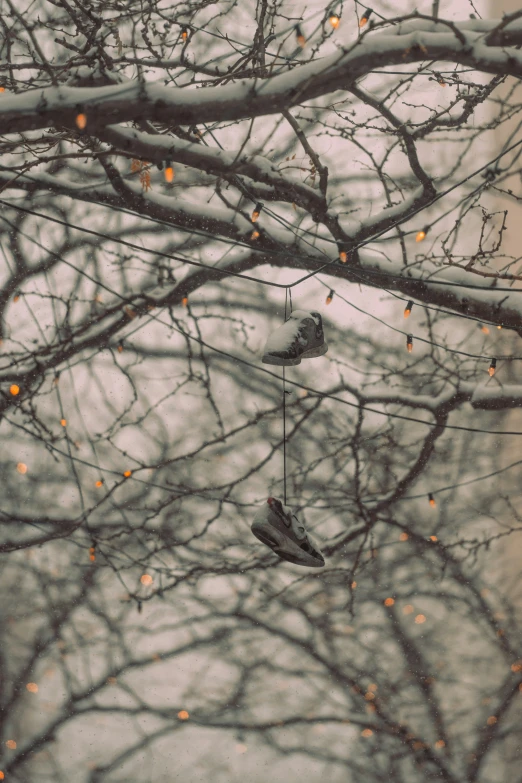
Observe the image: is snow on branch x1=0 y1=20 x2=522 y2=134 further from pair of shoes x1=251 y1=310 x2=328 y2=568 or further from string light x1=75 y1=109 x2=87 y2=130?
pair of shoes x1=251 y1=310 x2=328 y2=568

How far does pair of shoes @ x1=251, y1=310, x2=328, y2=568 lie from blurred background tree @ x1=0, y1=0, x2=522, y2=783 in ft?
1.57

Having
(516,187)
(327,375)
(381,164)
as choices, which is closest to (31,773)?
(327,375)

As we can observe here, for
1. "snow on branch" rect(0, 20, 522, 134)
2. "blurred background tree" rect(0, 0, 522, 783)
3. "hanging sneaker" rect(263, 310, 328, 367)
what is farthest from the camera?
"blurred background tree" rect(0, 0, 522, 783)

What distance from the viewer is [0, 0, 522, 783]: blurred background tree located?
2.16m

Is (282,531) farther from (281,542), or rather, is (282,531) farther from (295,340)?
(295,340)

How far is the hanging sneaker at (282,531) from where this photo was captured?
1.67 m

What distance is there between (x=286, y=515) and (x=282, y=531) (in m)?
0.04

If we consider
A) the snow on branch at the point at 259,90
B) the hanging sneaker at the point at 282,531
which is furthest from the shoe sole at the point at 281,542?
the snow on branch at the point at 259,90

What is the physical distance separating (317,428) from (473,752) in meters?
1.15

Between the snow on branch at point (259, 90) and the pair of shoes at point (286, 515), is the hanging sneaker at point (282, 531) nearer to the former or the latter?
the pair of shoes at point (286, 515)

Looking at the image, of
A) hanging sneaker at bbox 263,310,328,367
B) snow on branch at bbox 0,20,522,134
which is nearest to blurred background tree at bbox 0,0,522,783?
hanging sneaker at bbox 263,310,328,367

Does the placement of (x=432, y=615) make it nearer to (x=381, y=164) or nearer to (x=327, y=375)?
(x=327, y=375)

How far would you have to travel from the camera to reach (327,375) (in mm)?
2186

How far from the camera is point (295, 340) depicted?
1.66m
